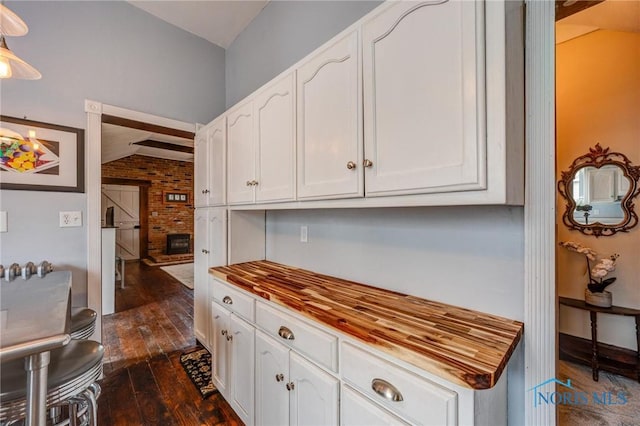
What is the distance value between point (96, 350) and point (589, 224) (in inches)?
144

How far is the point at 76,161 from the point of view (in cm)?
208

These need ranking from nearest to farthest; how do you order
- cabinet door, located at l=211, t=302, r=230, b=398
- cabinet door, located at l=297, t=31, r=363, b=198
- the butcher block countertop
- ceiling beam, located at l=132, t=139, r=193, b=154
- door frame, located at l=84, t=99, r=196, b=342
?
1. the butcher block countertop
2. cabinet door, located at l=297, t=31, r=363, b=198
3. cabinet door, located at l=211, t=302, r=230, b=398
4. door frame, located at l=84, t=99, r=196, b=342
5. ceiling beam, located at l=132, t=139, r=193, b=154

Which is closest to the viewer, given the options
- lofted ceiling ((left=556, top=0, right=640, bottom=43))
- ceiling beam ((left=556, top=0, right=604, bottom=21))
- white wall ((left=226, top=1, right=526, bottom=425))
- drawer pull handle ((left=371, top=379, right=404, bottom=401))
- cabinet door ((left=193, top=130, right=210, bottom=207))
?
drawer pull handle ((left=371, top=379, right=404, bottom=401))

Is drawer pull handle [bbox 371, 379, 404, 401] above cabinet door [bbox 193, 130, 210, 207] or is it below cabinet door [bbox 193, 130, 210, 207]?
below

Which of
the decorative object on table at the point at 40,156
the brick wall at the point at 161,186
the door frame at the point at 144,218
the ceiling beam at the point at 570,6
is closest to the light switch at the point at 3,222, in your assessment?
the decorative object on table at the point at 40,156

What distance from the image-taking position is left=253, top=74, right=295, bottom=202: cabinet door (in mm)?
1531

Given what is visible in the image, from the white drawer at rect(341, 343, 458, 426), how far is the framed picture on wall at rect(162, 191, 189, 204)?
8156mm

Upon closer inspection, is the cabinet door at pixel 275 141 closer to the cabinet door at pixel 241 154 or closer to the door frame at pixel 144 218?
the cabinet door at pixel 241 154

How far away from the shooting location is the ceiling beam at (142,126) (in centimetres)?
229

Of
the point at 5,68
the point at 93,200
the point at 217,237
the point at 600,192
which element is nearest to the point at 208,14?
the point at 5,68

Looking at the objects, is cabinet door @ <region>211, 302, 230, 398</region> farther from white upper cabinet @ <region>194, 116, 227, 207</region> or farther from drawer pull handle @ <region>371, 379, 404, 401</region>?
drawer pull handle @ <region>371, 379, 404, 401</region>

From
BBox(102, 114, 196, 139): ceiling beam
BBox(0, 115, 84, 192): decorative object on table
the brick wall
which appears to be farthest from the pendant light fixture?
the brick wall

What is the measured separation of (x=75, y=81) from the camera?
6.88ft

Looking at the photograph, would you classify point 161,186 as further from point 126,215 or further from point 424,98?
point 424,98
